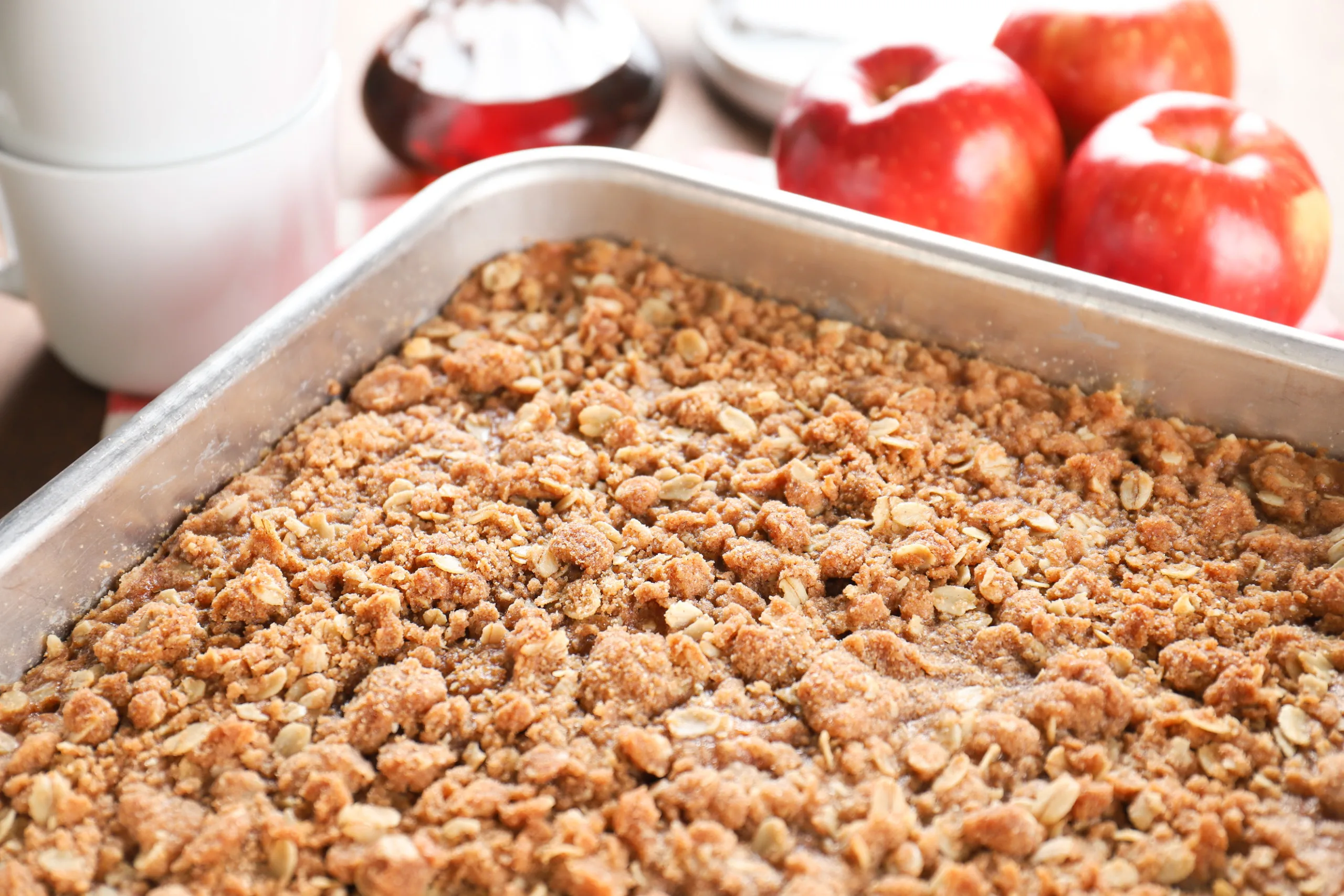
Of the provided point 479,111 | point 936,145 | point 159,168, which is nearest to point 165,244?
point 159,168

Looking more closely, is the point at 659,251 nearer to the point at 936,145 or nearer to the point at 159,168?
the point at 936,145

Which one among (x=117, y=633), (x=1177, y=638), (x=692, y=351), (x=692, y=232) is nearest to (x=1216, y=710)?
(x=1177, y=638)

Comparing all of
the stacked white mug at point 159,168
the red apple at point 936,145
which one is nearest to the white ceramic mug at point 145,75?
the stacked white mug at point 159,168

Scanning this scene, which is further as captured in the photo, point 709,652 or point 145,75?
point 145,75

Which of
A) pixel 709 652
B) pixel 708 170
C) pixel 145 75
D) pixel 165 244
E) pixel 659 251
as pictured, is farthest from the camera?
pixel 708 170

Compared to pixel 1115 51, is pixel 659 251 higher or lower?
lower

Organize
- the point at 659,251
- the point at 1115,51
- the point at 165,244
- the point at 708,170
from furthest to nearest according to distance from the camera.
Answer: the point at 708,170, the point at 1115,51, the point at 659,251, the point at 165,244

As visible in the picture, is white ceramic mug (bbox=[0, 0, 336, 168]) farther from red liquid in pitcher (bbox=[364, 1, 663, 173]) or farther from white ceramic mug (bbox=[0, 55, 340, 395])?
red liquid in pitcher (bbox=[364, 1, 663, 173])

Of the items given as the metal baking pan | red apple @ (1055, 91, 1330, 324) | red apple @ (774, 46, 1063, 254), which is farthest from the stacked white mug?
red apple @ (1055, 91, 1330, 324)
